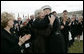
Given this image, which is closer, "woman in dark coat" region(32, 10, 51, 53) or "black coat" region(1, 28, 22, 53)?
"woman in dark coat" region(32, 10, 51, 53)

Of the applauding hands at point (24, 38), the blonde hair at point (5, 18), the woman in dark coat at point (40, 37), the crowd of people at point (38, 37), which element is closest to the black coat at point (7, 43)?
the crowd of people at point (38, 37)

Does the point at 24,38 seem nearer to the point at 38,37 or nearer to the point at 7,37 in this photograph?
the point at 7,37

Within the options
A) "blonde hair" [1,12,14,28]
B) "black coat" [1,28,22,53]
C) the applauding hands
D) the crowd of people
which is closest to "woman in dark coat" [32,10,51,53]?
the crowd of people

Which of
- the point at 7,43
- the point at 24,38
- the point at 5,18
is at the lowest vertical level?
the point at 24,38

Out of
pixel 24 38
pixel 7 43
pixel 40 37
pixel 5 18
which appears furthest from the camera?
pixel 24 38

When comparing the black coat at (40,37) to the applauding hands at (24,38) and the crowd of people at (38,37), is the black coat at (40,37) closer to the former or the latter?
the crowd of people at (38,37)

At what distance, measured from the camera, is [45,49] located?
3.48 meters

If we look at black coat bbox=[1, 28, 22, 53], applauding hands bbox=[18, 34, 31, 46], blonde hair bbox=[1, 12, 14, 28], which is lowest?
applauding hands bbox=[18, 34, 31, 46]

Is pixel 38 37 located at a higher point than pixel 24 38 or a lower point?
higher

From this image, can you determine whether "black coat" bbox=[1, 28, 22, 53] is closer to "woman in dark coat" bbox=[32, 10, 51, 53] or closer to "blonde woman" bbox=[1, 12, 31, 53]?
"blonde woman" bbox=[1, 12, 31, 53]

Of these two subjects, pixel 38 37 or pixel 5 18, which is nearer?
pixel 38 37

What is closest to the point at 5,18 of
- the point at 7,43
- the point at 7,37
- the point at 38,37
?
the point at 7,37

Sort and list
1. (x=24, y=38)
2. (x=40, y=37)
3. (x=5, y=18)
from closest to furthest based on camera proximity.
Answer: (x=40, y=37)
(x=5, y=18)
(x=24, y=38)

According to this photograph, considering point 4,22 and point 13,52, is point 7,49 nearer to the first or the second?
point 13,52
